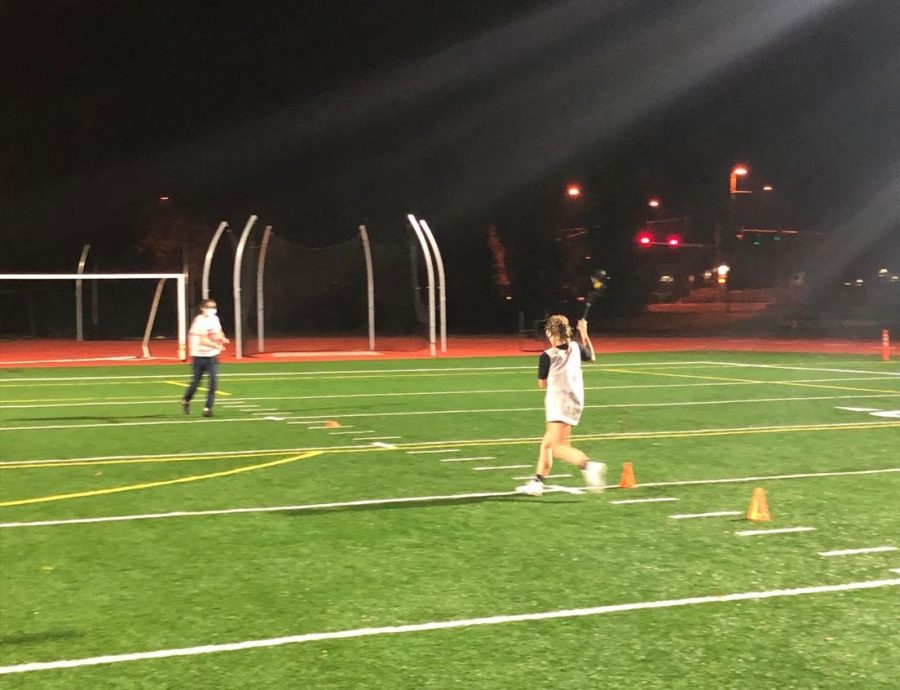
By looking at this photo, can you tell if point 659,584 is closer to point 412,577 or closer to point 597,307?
point 412,577

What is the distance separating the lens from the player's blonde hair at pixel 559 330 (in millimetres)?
9359

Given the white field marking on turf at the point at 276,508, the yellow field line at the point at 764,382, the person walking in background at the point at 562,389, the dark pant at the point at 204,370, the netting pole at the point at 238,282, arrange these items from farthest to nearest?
1. the netting pole at the point at 238,282
2. the yellow field line at the point at 764,382
3. the dark pant at the point at 204,370
4. the person walking in background at the point at 562,389
5. the white field marking on turf at the point at 276,508

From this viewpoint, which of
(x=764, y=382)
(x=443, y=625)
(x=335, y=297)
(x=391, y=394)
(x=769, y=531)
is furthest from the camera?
(x=335, y=297)

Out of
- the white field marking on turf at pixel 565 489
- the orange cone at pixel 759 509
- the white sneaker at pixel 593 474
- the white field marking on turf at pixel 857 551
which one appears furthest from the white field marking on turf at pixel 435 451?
the white field marking on turf at pixel 857 551

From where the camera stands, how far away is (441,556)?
742cm

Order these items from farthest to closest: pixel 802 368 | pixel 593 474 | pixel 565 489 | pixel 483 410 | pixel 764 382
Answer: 1. pixel 802 368
2. pixel 764 382
3. pixel 483 410
4. pixel 565 489
5. pixel 593 474

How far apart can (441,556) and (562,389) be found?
2.44 m

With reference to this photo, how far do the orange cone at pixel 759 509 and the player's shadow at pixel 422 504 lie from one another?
4.94 ft

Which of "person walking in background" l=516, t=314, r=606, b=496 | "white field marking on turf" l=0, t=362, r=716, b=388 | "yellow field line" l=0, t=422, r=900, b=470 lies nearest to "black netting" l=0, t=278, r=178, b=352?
"white field marking on turf" l=0, t=362, r=716, b=388

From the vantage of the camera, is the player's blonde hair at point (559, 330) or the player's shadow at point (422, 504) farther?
the player's blonde hair at point (559, 330)

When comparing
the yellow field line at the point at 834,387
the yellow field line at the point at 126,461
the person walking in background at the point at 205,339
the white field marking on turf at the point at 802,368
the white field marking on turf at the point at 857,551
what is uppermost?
the person walking in background at the point at 205,339

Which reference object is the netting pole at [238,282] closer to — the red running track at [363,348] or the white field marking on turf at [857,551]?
the red running track at [363,348]

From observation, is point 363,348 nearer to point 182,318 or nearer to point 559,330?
point 182,318

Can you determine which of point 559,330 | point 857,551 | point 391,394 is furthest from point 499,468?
point 391,394
